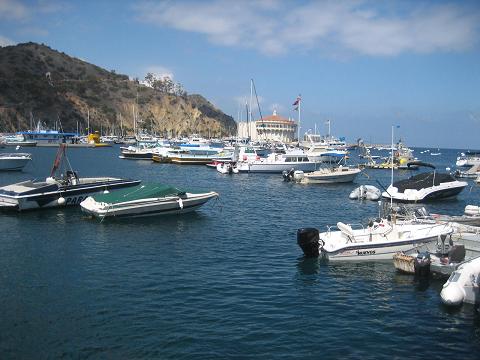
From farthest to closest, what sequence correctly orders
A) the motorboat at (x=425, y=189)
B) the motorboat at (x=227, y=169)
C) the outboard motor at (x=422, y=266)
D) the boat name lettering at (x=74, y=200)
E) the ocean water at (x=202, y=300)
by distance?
the motorboat at (x=227, y=169)
the motorboat at (x=425, y=189)
the boat name lettering at (x=74, y=200)
the outboard motor at (x=422, y=266)
the ocean water at (x=202, y=300)

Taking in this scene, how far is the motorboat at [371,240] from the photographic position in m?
22.1

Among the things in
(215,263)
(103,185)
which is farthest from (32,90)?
(215,263)

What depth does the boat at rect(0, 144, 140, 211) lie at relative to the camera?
33.2 m

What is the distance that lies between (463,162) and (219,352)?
103 metres

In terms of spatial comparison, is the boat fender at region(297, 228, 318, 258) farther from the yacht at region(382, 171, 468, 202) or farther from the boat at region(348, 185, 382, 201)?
the boat at region(348, 185, 382, 201)

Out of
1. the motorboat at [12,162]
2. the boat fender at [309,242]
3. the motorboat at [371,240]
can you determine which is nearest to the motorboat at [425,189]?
the motorboat at [371,240]

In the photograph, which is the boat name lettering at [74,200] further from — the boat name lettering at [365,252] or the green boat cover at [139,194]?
the boat name lettering at [365,252]

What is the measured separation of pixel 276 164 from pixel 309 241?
4945 centimetres

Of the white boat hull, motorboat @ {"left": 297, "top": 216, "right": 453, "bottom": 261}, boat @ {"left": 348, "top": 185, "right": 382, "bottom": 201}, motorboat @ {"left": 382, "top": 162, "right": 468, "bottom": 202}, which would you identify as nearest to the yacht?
motorboat @ {"left": 382, "top": 162, "right": 468, "bottom": 202}

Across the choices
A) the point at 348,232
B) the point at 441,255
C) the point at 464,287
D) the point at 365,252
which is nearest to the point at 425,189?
the point at 348,232

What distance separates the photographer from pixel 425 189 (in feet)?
143

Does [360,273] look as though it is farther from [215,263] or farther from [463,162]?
[463,162]

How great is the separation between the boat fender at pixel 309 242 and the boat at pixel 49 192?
19620 mm

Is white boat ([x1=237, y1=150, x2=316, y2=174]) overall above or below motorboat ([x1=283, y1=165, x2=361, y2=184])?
above
